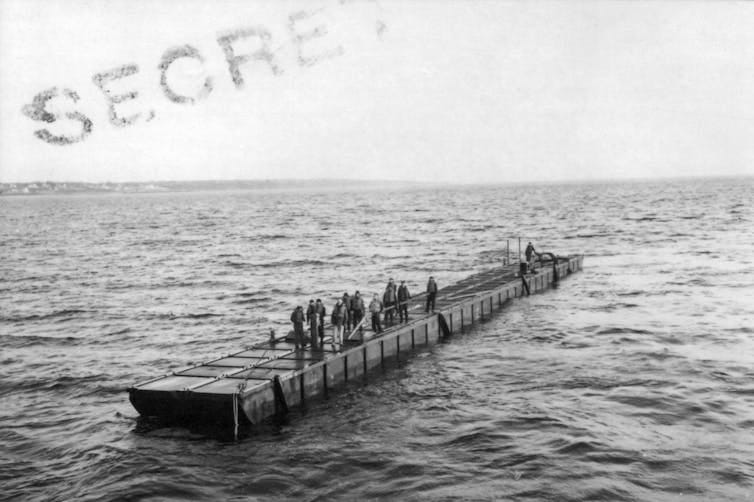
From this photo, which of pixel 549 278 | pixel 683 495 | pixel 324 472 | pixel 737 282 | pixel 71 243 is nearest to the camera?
pixel 683 495

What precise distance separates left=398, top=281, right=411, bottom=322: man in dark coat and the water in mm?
2064

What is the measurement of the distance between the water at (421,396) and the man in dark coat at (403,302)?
206cm

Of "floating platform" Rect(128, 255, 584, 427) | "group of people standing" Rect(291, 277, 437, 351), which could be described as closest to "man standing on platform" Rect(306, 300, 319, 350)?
"group of people standing" Rect(291, 277, 437, 351)

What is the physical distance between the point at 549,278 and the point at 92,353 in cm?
3387

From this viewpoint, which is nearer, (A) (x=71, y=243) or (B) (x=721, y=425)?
(B) (x=721, y=425)

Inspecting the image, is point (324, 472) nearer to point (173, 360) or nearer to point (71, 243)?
point (173, 360)

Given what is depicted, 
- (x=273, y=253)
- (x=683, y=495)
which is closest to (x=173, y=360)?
(x=683, y=495)

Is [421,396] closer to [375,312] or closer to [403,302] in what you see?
[375,312]

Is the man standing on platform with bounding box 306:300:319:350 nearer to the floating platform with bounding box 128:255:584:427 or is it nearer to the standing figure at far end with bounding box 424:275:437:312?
the floating platform with bounding box 128:255:584:427

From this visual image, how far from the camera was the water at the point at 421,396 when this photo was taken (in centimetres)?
1936

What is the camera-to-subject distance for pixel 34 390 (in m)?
29.0

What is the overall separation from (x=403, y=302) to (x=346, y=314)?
4.07 m

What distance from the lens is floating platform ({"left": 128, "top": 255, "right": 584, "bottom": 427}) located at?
22.3 meters

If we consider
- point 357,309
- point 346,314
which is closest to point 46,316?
point 346,314
